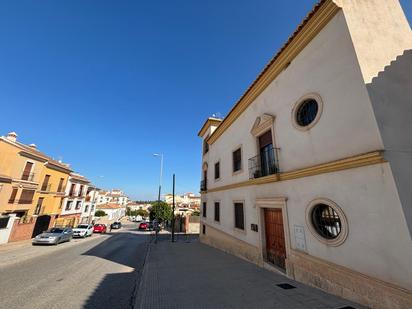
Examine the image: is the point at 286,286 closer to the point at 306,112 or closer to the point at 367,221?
the point at 367,221

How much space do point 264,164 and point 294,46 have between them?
16.5 ft

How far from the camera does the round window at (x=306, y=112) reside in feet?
21.6

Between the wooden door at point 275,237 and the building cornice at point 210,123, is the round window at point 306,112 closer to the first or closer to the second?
the wooden door at point 275,237

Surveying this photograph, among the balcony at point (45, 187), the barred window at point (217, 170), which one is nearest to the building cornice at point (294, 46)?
the barred window at point (217, 170)

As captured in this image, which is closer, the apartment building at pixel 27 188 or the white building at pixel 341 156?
the white building at pixel 341 156

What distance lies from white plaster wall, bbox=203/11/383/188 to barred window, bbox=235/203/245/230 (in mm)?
4505

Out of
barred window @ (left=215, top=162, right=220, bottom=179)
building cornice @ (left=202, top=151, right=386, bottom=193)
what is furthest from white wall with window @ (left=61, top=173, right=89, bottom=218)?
building cornice @ (left=202, top=151, right=386, bottom=193)

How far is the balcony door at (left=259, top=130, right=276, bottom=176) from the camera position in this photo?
8570mm

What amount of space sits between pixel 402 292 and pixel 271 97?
7.40 meters

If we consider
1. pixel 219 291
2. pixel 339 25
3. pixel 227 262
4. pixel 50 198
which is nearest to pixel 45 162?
pixel 50 198

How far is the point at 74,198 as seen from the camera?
100 feet

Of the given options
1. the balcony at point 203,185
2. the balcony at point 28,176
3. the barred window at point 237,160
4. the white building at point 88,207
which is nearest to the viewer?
the barred window at point 237,160

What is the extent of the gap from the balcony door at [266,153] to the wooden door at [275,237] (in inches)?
69.5

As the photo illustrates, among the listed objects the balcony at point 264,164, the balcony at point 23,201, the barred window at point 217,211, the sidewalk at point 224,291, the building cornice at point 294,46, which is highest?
the building cornice at point 294,46
